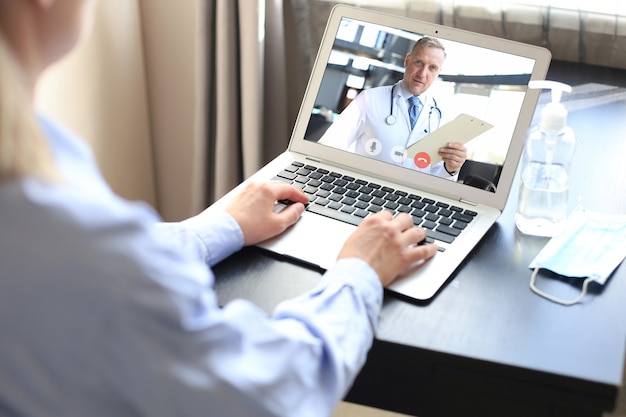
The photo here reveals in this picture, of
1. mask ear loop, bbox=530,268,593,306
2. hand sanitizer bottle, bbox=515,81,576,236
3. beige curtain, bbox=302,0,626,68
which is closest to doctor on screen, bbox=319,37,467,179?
hand sanitizer bottle, bbox=515,81,576,236

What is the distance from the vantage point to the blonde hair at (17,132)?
2.07 ft

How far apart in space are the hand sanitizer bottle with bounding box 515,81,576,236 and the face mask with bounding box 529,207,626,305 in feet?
0.09

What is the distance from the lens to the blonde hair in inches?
24.8

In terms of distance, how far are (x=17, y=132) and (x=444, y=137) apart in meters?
0.72

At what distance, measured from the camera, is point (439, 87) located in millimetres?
1230

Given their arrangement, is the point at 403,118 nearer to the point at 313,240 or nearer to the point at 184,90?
the point at 313,240

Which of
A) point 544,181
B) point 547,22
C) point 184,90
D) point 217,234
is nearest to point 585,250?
point 544,181

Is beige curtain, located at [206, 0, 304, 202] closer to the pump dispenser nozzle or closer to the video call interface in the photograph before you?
the video call interface

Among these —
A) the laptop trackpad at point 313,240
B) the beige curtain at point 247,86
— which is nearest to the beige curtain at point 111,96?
the beige curtain at point 247,86

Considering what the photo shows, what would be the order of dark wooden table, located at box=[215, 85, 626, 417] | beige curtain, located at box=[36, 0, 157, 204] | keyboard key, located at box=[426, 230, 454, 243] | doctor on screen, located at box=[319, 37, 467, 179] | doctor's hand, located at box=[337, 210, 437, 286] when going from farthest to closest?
beige curtain, located at box=[36, 0, 157, 204] < doctor on screen, located at box=[319, 37, 467, 179] < keyboard key, located at box=[426, 230, 454, 243] < doctor's hand, located at box=[337, 210, 437, 286] < dark wooden table, located at box=[215, 85, 626, 417]

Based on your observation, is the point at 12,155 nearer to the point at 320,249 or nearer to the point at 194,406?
the point at 194,406

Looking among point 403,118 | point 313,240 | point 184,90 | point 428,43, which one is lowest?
point 184,90

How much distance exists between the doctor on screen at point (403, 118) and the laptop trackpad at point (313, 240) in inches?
6.7

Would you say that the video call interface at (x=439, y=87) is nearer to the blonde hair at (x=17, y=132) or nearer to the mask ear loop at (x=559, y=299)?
the mask ear loop at (x=559, y=299)
